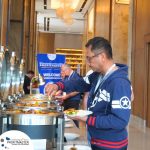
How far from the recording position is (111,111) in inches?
85.0

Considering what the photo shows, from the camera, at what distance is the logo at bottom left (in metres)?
1.48

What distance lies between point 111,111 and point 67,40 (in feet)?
98.3

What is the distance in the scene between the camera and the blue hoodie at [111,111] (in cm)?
213

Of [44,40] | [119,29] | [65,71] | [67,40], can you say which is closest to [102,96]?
[65,71]

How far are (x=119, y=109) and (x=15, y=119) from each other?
25.2 inches

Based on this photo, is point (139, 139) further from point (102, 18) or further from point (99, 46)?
point (102, 18)

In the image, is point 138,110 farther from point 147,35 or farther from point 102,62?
point 102,62

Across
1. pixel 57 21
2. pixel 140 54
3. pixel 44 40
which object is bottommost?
pixel 140 54

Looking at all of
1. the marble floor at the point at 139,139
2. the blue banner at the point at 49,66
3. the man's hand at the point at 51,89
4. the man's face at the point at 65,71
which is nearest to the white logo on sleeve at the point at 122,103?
the man's hand at the point at 51,89

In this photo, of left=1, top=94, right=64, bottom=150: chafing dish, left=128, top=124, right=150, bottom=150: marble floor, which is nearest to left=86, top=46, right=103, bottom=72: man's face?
left=1, top=94, right=64, bottom=150: chafing dish

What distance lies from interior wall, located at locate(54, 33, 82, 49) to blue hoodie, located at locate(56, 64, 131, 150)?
29421 mm

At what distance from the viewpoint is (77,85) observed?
2.97 meters

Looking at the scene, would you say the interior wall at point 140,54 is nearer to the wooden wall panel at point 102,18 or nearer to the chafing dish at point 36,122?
the wooden wall panel at point 102,18

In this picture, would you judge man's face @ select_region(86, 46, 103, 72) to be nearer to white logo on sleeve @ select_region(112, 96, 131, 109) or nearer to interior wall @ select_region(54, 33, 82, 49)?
white logo on sleeve @ select_region(112, 96, 131, 109)
